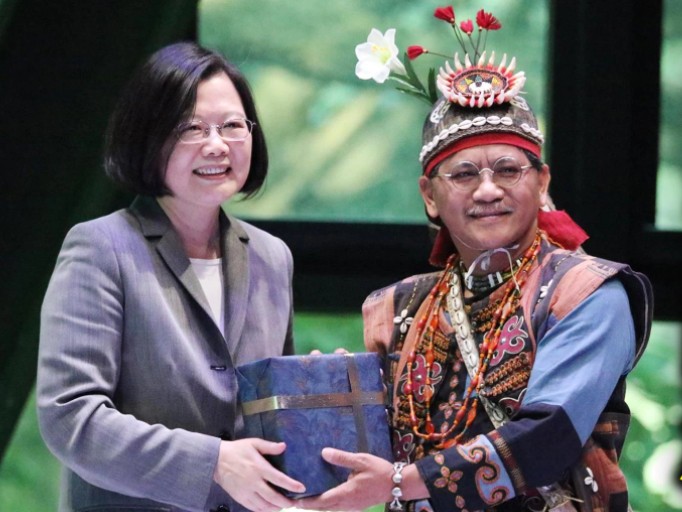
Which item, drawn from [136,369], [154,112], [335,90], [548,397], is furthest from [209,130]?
[335,90]

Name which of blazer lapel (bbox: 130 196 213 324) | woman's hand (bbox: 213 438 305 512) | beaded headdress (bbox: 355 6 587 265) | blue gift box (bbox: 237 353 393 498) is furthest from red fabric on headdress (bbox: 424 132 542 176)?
woman's hand (bbox: 213 438 305 512)

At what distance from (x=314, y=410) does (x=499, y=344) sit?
381mm

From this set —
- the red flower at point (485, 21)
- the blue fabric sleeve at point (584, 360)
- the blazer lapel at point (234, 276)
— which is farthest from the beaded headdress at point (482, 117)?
the blazer lapel at point (234, 276)

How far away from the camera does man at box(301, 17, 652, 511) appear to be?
98.6 inches

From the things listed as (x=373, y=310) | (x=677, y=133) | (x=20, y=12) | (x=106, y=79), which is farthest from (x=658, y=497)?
(x=20, y=12)

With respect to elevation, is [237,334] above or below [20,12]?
below

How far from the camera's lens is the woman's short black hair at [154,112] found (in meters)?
2.73

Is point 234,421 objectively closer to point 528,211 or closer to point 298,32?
point 528,211

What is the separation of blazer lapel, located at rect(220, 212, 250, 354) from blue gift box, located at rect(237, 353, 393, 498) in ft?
0.55

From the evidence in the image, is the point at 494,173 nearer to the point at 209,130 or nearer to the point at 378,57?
the point at 378,57

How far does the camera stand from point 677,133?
4504 millimetres

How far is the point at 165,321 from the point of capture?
2680 mm

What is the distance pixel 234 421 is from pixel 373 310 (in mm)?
403

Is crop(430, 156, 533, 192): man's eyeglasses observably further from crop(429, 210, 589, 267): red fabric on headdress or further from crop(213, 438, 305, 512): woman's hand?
crop(213, 438, 305, 512): woman's hand
